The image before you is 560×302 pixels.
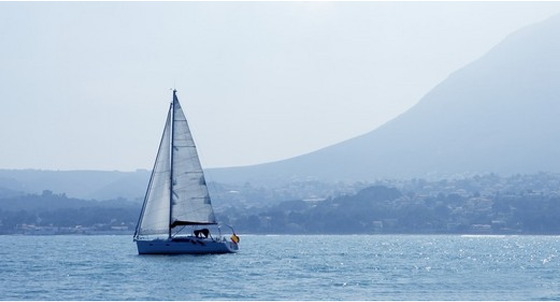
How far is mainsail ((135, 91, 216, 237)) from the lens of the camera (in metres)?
77.2

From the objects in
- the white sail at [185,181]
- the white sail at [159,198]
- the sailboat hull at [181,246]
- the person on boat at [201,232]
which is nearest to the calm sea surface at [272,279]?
the sailboat hull at [181,246]

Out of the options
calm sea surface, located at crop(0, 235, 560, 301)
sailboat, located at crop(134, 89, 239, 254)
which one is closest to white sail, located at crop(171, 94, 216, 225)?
sailboat, located at crop(134, 89, 239, 254)

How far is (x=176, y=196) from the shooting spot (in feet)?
253

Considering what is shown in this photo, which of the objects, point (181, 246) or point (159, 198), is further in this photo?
point (159, 198)

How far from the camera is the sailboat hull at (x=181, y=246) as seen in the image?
7694cm

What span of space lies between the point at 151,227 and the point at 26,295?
2425 cm

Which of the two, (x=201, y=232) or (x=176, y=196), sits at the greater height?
(x=176, y=196)

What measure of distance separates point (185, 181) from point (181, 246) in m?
4.32

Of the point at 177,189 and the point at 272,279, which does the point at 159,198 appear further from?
the point at 272,279

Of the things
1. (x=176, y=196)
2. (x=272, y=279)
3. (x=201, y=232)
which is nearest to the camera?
(x=272, y=279)

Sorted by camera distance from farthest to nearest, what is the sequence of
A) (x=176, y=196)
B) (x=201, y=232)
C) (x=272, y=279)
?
(x=201, y=232), (x=176, y=196), (x=272, y=279)

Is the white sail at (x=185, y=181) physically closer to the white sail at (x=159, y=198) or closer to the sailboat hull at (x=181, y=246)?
the white sail at (x=159, y=198)

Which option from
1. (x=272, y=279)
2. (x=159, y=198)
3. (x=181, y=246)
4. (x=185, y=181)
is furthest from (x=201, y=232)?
(x=272, y=279)

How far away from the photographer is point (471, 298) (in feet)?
171
